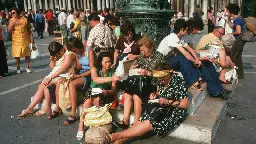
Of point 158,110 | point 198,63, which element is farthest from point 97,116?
point 198,63

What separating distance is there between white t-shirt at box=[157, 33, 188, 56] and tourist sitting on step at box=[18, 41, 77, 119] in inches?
63.2

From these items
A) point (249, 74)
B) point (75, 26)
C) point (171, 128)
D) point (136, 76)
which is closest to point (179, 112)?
point (171, 128)

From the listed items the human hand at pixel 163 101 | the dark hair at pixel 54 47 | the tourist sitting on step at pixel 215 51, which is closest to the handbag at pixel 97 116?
the human hand at pixel 163 101

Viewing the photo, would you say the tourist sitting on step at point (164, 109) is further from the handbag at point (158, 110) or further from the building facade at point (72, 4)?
the building facade at point (72, 4)

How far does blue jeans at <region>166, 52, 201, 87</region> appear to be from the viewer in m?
5.45

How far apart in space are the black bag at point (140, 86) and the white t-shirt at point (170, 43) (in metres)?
1.04

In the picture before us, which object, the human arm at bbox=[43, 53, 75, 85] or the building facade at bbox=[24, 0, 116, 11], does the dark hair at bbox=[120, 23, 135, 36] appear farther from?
the building facade at bbox=[24, 0, 116, 11]

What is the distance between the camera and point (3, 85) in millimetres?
7867

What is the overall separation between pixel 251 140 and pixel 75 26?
42.2ft

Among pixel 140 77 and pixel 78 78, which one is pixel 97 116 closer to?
pixel 140 77

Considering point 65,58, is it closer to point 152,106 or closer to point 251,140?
point 152,106

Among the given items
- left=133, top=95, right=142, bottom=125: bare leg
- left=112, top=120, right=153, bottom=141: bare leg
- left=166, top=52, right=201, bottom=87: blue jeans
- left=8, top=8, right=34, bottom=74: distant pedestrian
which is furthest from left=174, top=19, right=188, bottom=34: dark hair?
left=8, top=8, right=34, bottom=74: distant pedestrian

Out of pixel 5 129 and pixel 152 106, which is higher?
pixel 152 106

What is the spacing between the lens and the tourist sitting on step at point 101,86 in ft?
15.4
